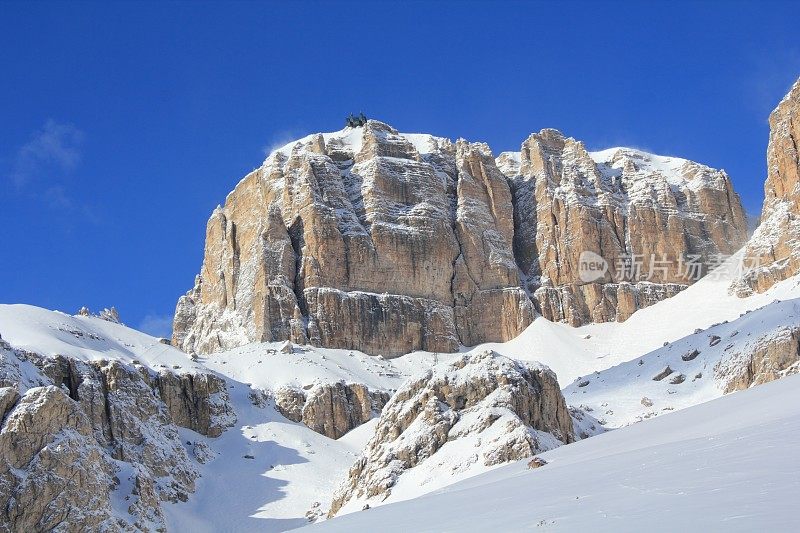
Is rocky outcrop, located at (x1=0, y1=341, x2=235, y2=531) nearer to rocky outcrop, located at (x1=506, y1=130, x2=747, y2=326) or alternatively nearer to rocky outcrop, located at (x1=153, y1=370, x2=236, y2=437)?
rocky outcrop, located at (x1=153, y1=370, x2=236, y2=437)

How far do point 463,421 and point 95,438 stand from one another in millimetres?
32551

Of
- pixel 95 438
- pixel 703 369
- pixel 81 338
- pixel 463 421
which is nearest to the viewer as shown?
pixel 463 421

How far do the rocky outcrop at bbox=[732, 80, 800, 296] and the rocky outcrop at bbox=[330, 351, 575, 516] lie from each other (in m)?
55.0

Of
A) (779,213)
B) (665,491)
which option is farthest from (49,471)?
(779,213)

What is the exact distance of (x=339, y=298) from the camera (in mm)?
132375

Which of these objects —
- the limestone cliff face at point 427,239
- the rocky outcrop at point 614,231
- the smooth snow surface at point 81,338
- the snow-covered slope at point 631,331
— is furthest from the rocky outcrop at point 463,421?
the rocky outcrop at point 614,231

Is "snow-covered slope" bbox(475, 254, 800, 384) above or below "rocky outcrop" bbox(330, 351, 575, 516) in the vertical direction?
above

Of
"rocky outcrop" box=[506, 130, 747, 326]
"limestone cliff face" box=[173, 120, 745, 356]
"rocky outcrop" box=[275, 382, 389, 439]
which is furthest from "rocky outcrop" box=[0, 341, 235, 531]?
"rocky outcrop" box=[506, 130, 747, 326]

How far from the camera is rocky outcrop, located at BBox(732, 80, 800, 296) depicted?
346 feet

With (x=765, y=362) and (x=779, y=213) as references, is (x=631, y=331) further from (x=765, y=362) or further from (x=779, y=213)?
(x=765, y=362)

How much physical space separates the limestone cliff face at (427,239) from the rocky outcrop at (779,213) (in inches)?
1091

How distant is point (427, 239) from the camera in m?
141

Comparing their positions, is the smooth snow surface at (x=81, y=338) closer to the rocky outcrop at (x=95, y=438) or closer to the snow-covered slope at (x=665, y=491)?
the rocky outcrop at (x=95, y=438)

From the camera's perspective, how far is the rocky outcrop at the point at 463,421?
172ft
